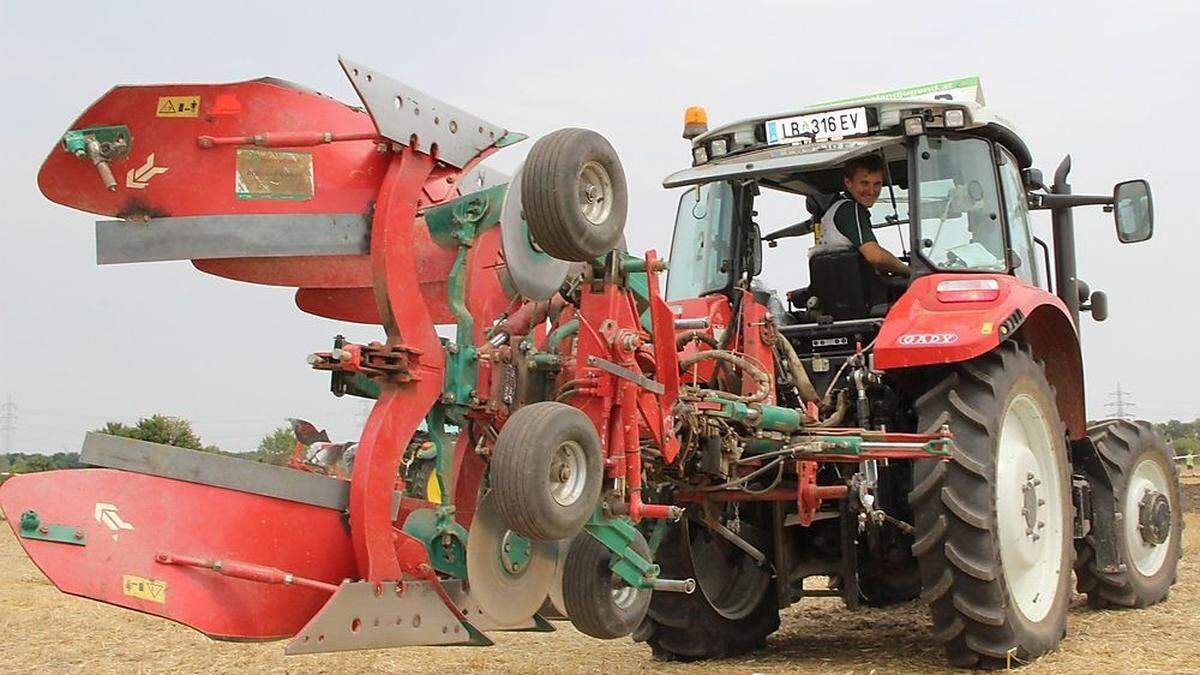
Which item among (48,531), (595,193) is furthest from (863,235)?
(48,531)

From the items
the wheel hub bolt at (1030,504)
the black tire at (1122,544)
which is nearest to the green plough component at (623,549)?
the wheel hub bolt at (1030,504)

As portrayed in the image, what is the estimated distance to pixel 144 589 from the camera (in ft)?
12.8

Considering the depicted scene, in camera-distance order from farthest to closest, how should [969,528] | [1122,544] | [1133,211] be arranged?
1. [1122,544]
2. [1133,211]
3. [969,528]

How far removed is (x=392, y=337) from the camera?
14.4 ft

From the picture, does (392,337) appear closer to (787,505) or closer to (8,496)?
(8,496)

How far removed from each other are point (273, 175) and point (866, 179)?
3325 millimetres

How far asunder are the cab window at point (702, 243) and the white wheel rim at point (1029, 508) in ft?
5.20

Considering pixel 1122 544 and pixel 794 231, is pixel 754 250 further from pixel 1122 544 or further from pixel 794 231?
pixel 1122 544

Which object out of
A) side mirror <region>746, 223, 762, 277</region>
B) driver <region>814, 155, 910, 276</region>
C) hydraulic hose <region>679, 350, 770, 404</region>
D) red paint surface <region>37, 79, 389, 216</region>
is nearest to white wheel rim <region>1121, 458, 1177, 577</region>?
driver <region>814, 155, 910, 276</region>

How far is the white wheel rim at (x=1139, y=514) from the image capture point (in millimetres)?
7723

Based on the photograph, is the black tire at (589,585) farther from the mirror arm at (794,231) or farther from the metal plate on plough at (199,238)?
the mirror arm at (794,231)

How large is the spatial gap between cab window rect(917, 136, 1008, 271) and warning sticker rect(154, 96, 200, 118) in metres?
3.39

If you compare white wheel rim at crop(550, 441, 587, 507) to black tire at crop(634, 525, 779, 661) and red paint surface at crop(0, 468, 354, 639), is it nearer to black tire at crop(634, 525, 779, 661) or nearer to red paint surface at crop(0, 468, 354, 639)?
red paint surface at crop(0, 468, 354, 639)

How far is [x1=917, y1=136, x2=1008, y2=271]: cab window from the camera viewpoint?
6.29 metres
